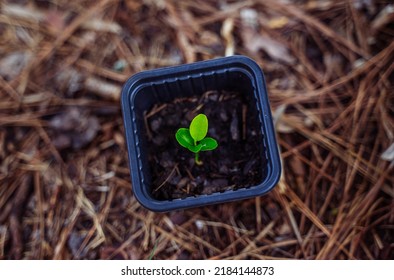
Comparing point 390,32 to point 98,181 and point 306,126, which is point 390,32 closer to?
point 306,126

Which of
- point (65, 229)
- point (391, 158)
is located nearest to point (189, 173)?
point (65, 229)

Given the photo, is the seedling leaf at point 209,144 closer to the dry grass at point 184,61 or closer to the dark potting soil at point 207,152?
the dark potting soil at point 207,152

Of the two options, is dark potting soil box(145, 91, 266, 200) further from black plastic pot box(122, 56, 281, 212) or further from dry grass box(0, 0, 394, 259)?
dry grass box(0, 0, 394, 259)

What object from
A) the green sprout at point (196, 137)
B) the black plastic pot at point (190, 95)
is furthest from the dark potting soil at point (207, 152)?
the green sprout at point (196, 137)

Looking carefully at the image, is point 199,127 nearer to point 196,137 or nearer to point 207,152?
point 196,137

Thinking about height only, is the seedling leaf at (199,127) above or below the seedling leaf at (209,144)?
above

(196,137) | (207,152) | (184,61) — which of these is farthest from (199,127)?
(184,61)
